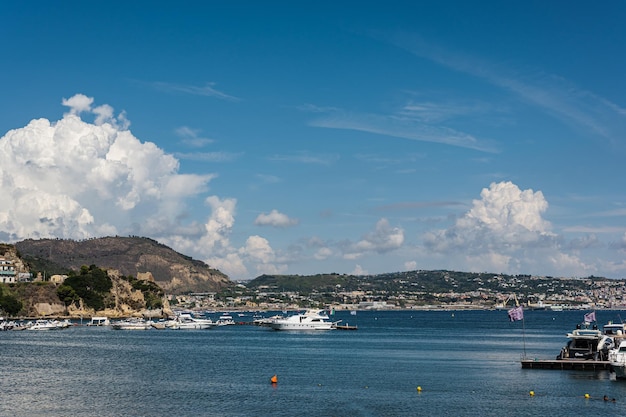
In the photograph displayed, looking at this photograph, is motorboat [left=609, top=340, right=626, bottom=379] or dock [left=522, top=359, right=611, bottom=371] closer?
motorboat [left=609, top=340, right=626, bottom=379]

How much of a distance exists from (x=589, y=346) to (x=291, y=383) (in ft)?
124

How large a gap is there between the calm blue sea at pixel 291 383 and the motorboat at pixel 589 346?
21.8 feet

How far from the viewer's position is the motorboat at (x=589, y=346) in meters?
88.0

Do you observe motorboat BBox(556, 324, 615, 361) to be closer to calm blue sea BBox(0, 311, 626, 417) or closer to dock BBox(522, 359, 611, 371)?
dock BBox(522, 359, 611, 371)

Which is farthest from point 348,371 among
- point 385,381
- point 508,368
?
point 508,368

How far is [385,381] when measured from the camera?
7700cm

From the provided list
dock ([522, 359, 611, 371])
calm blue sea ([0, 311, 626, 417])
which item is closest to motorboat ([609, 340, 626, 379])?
calm blue sea ([0, 311, 626, 417])

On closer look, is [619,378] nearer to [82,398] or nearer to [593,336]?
[593,336]

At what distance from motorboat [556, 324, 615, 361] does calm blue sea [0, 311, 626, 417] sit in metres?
6.65

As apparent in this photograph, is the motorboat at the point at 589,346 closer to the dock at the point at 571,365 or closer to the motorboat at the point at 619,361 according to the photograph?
the dock at the point at 571,365

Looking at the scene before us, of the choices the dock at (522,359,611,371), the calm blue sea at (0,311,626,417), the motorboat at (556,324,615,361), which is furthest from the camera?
the motorboat at (556,324,615,361)

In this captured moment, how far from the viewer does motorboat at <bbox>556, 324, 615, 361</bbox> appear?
8800 centimetres

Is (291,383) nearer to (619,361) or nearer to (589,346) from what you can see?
(619,361)

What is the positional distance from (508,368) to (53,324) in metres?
132
